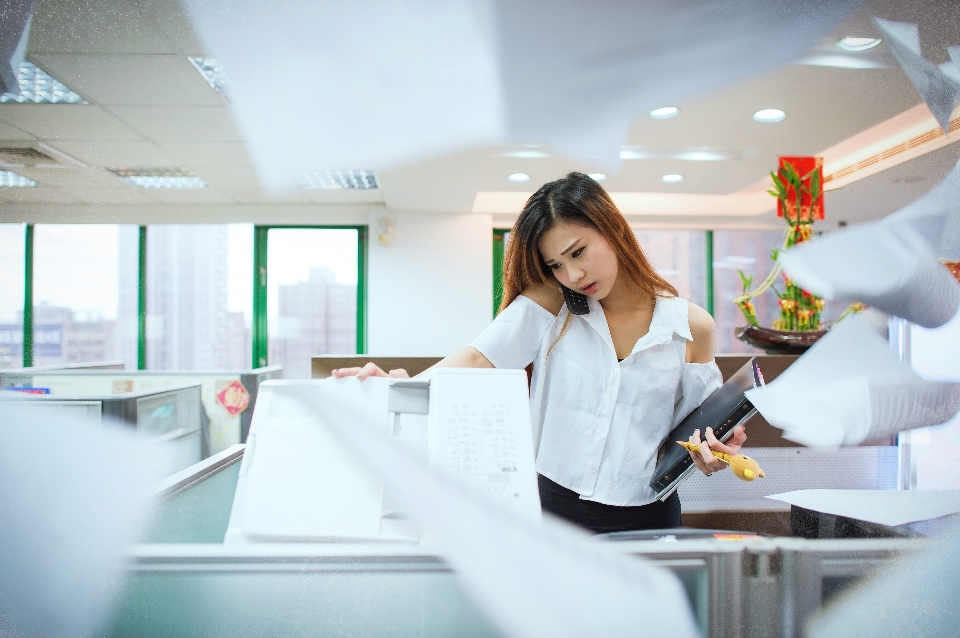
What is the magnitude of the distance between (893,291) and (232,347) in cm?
62

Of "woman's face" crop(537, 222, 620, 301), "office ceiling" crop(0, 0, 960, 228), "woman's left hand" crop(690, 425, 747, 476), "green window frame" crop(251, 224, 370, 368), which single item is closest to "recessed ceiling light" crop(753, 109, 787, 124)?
"office ceiling" crop(0, 0, 960, 228)

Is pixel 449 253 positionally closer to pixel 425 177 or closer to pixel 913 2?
pixel 425 177

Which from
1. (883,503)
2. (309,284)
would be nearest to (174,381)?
(309,284)

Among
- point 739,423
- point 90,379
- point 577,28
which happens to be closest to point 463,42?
point 577,28

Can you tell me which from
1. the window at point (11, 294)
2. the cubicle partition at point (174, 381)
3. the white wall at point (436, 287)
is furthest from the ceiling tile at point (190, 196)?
the cubicle partition at point (174, 381)

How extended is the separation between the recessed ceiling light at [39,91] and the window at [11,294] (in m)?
0.11

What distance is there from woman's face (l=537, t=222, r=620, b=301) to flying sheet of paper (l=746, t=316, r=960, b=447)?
0.26 meters

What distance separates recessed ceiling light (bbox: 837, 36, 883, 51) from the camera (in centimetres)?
49

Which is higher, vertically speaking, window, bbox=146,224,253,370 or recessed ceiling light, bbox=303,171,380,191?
recessed ceiling light, bbox=303,171,380,191

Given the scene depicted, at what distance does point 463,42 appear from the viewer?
0.47m

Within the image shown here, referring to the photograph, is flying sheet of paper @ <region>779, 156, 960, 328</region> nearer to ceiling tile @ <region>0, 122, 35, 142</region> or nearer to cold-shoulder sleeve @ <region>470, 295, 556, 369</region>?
cold-shoulder sleeve @ <region>470, 295, 556, 369</region>

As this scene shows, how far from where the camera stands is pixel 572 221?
673mm

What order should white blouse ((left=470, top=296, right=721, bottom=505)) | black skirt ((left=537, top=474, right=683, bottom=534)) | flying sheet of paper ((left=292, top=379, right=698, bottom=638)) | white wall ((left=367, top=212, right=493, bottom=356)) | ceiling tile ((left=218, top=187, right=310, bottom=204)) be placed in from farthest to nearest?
1. white wall ((left=367, top=212, right=493, bottom=356))
2. white blouse ((left=470, top=296, right=721, bottom=505))
3. black skirt ((left=537, top=474, right=683, bottom=534))
4. ceiling tile ((left=218, top=187, right=310, bottom=204))
5. flying sheet of paper ((left=292, top=379, right=698, bottom=638))

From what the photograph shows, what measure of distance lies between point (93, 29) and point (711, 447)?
677 mm
